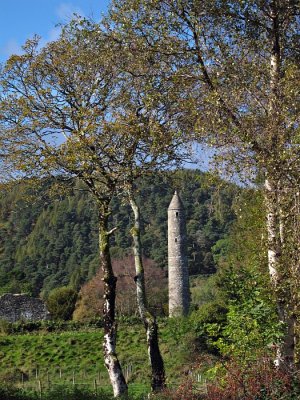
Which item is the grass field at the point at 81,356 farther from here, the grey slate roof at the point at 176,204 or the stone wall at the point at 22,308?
the grey slate roof at the point at 176,204

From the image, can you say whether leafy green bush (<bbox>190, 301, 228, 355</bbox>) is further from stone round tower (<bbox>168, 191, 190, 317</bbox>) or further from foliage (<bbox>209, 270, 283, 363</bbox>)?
stone round tower (<bbox>168, 191, 190, 317</bbox>)

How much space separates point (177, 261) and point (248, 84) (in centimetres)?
4435

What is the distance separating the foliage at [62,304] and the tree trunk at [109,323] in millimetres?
36518

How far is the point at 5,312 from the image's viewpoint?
45.7 metres

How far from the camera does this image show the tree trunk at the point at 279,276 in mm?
9711

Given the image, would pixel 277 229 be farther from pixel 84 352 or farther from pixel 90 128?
pixel 84 352

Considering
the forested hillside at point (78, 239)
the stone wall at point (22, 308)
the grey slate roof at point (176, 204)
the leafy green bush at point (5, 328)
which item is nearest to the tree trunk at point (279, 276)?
the leafy green bush at point (5, 328)

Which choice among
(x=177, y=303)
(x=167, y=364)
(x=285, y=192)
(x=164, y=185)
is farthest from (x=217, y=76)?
(x=177, y=303)

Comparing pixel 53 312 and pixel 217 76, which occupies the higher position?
pixel 217 76

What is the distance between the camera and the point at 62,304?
162ft

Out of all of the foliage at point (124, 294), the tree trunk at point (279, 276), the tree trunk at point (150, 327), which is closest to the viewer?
the tree trunk at point (279, 276)

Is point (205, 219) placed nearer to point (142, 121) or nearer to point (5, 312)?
point (5, 312)

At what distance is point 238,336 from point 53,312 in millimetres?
41346

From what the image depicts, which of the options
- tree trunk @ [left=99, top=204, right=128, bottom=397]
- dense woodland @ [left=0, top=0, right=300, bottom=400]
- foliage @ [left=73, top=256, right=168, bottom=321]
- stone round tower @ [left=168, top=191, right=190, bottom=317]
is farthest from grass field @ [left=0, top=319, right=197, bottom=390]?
stone round tower @ [left=168, top=191, right=190, bottom=317]
